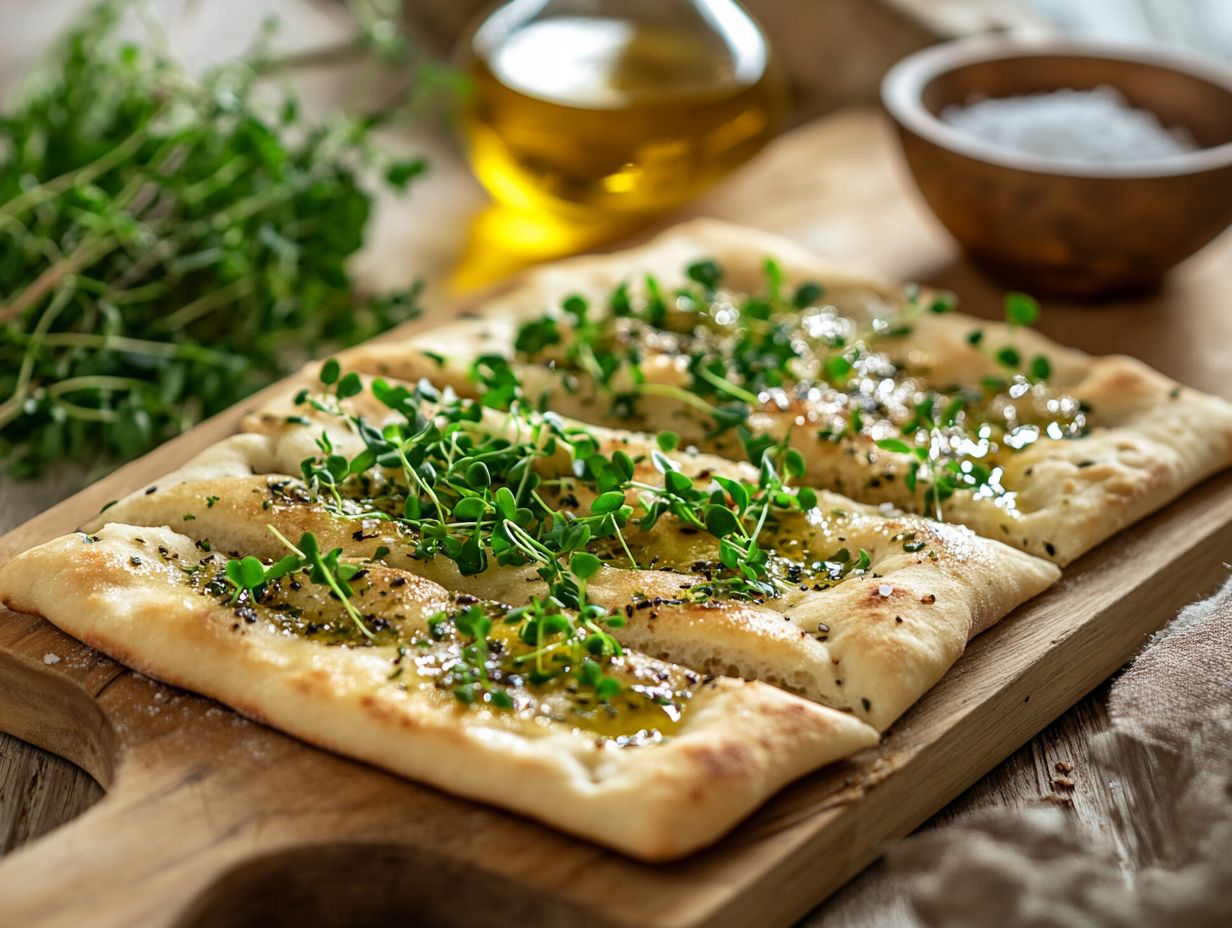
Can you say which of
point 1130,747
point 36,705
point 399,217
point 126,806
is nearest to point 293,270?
point 399,217

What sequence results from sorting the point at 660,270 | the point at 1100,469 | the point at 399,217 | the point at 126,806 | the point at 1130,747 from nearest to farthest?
the point at 126,806, the point at 1130,747, the point at 1100,469, the point at 660,270, the point at 399,217

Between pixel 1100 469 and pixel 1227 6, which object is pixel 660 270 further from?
pixel 1227 6

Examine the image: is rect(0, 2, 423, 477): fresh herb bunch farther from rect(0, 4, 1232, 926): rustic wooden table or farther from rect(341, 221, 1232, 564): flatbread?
rect(341, 221, 1232, 564): flatbread

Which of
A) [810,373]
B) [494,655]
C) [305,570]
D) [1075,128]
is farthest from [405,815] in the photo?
[1075,128]

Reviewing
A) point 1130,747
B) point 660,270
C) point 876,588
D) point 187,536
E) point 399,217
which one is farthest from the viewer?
point 399,217

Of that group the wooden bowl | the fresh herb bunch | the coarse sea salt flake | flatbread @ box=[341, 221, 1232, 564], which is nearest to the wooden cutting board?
flatbread @ box=[341, 221, 1232, 564]

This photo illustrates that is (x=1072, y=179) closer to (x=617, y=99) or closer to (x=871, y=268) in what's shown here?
(x=871, y=268)
